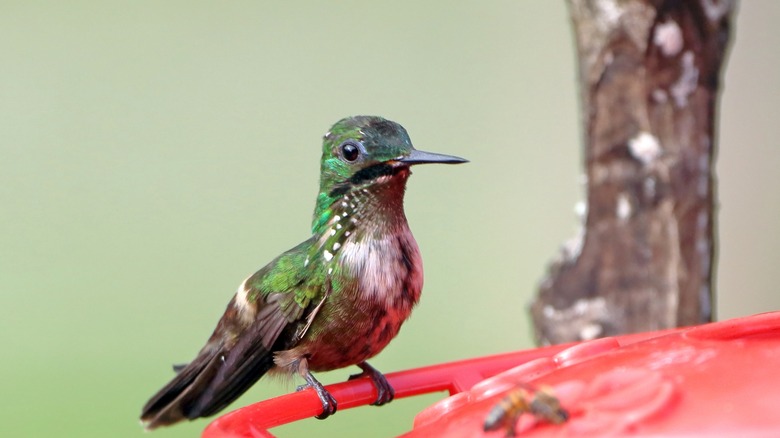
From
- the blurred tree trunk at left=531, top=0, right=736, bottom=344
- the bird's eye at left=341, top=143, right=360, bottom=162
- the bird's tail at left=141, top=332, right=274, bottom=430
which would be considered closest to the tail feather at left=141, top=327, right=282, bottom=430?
the bird's tail at left=141, top=332, right=274, bottom=430

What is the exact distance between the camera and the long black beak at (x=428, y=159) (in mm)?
2104

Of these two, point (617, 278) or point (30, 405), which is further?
point (30, 405)

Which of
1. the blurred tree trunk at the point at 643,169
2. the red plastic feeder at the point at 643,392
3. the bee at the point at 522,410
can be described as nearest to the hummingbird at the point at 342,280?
the red plastic feeder at the point at 643,392

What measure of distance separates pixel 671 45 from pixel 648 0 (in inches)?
5.7

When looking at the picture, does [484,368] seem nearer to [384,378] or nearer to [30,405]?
[384,378]

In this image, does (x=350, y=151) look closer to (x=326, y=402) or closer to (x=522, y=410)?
(x=326, y=402)

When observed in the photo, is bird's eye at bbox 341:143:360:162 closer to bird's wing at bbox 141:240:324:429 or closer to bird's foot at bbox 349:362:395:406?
bird's wing at bbox 141:240:324:429

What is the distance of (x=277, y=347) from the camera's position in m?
2.69

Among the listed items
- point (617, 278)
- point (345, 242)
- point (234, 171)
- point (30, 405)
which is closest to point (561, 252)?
point (617, 278)

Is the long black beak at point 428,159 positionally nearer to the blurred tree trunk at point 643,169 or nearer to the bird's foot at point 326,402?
the bird's foot at point 326,402

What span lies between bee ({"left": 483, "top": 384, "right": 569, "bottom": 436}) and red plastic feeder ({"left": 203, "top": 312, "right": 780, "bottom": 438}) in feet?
0.04

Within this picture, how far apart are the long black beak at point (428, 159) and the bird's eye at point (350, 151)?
0.16 meters

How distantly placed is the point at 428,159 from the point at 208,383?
1.02 metres

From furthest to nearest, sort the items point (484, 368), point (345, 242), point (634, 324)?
point (634, 324) → point (345, 242) → point (484, 368)
